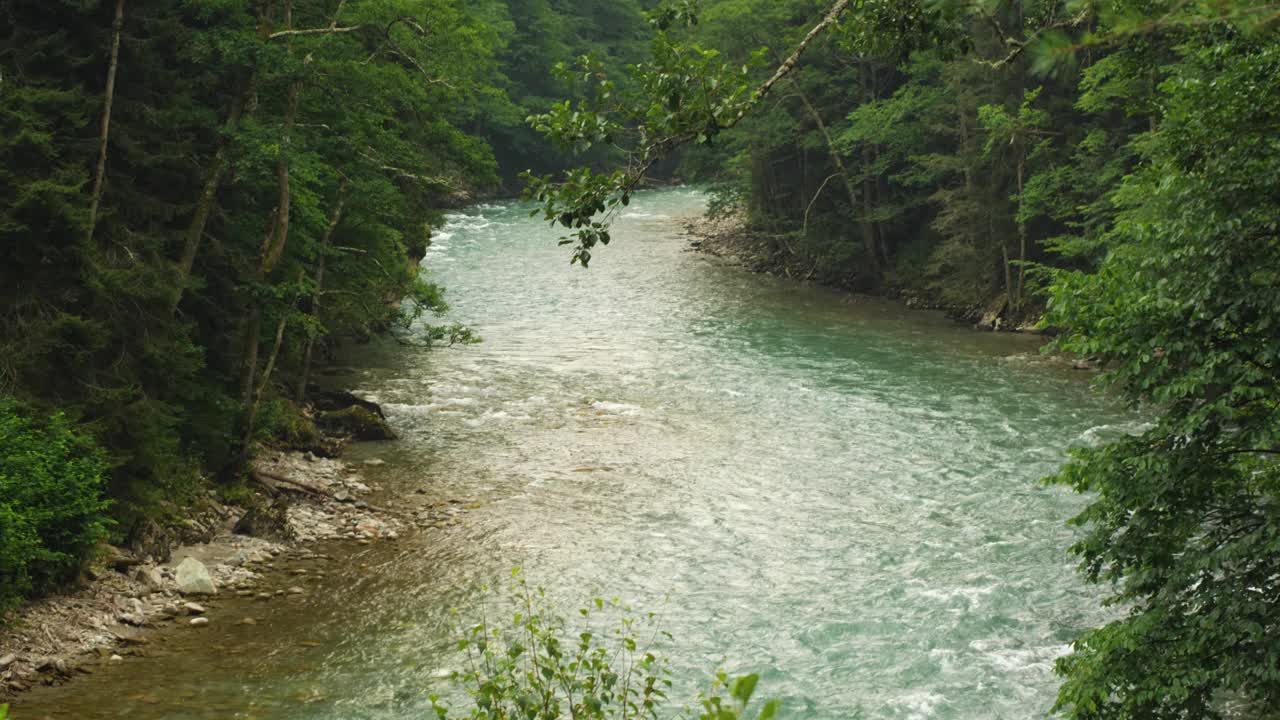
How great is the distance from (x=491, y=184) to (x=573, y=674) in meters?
16.1

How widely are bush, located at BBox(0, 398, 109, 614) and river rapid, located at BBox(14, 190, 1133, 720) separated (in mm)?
1376

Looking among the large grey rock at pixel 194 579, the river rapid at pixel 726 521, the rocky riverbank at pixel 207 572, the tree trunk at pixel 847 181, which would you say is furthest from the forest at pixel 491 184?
the tree trunk at pixel 847 181

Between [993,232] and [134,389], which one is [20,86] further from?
[993,232]

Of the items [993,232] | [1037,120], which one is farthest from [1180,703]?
[993,232]

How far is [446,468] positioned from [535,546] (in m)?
3.73

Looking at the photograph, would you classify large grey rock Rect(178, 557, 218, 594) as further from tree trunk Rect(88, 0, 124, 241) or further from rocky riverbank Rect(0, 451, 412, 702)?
tree trunk Rect(88, 0, 124, 241)

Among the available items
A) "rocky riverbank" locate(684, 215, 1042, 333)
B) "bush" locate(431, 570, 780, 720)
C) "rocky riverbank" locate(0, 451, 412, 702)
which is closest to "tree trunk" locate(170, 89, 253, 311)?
"rocky riverbank" locate(0, 451, 412, 702)

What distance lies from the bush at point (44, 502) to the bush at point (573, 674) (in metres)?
4.03

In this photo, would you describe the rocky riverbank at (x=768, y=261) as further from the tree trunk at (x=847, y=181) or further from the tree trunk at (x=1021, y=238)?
the tree trunk at (x=847, y=181)

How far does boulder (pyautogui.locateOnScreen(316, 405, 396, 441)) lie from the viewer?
19.0 m

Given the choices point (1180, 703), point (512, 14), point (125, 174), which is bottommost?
point (1180, 703)

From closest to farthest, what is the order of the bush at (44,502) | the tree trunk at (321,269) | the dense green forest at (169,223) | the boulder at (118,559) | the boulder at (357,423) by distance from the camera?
1. the bush at (44,502)
2. the dense green forest at (169,223)
3. the boulder at (118,559)
4. the tree trunk at (321,269)
5. the boulder at (357,423)

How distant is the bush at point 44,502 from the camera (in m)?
10.1

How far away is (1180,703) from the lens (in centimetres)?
752
